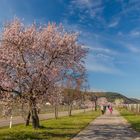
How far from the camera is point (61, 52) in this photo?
87.5ft

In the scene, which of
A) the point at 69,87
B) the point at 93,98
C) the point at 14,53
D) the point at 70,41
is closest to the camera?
the point at 14,53

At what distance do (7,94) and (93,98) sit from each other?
82.1m

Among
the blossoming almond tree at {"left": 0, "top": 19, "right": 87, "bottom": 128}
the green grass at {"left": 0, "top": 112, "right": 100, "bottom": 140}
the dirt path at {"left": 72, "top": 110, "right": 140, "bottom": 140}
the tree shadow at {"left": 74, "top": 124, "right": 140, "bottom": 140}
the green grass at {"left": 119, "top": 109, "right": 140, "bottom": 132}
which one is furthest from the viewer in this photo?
the green grass at {"left": 119, "top": 109, "right": 140, "bottom": 132}

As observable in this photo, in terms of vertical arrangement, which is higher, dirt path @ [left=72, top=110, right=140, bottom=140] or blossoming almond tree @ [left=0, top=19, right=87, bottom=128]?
blossoming almond tree @ [left=0, top=19, right=87, bottom=128]

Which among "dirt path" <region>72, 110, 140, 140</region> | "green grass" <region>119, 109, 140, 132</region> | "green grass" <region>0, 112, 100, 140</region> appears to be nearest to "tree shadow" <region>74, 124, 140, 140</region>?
"dirt path" <region>72, 110, 140, 140</region>

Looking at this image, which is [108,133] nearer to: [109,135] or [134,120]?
[109,135]

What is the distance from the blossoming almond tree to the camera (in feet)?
82.7

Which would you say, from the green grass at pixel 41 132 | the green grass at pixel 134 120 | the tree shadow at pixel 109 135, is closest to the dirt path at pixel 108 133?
the tree shadow at pixel 109 135

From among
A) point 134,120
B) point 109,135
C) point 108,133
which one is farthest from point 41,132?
point 134,120

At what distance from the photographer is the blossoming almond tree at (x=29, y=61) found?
2522cm

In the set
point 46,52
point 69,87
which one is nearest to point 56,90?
point 46,52

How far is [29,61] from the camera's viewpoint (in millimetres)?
25938

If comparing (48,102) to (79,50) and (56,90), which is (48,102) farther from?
(79,50)

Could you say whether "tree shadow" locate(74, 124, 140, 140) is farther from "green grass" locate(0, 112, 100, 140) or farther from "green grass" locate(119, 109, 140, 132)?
"green grass" locate(119, 109, 140, 132)
